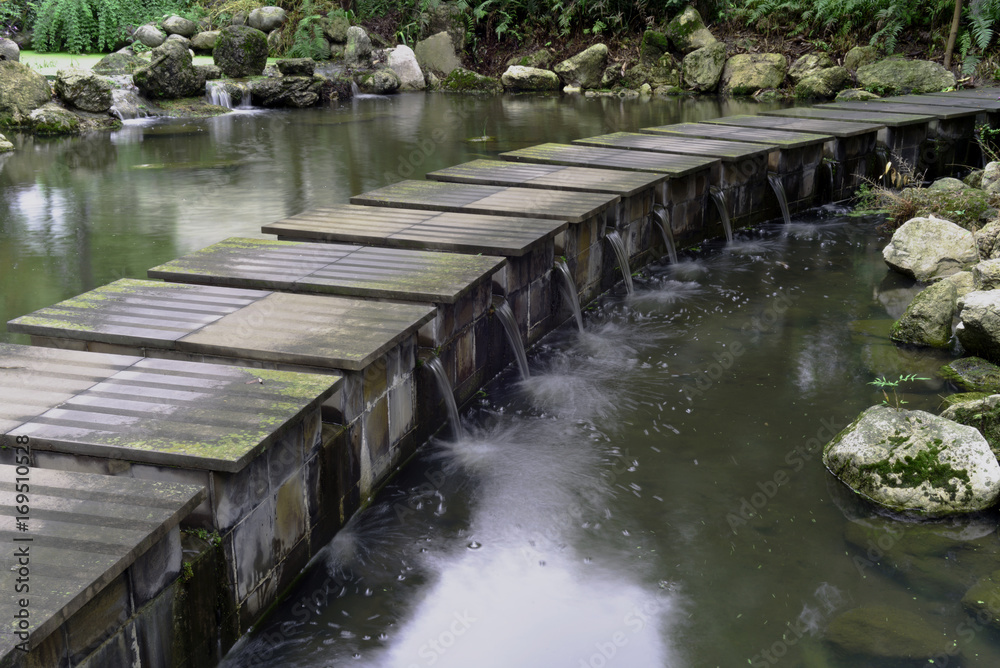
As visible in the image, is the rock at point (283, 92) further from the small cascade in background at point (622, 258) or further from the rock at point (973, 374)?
the rock at point (973, 374)

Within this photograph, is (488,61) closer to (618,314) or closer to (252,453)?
(618,314)

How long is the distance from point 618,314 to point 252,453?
4506 mm

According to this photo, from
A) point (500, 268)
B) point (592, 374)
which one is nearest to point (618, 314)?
point (592, 374)

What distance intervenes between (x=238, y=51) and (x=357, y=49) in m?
4.69

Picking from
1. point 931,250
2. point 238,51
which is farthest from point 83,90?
point 931,250

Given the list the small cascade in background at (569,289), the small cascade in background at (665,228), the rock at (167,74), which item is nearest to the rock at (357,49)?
the rock at (167,74)

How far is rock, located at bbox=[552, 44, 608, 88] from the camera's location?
25609 millimetres

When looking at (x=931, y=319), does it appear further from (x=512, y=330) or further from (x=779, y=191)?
(x=779, y=191)

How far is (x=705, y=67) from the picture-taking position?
23.9 meters

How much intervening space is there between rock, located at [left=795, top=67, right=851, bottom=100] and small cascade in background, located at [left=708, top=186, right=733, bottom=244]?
43.5 feet

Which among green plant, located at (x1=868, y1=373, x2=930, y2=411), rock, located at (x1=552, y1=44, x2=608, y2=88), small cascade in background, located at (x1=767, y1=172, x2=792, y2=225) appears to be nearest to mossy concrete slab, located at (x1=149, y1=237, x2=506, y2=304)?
green plant, located at (x1=868, y1=373, x2=930, y2=411)

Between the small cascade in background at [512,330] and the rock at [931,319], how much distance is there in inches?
110

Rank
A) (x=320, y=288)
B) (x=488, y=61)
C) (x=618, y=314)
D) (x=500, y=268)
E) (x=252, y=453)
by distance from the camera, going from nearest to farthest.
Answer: (x=252, y=453) → (x=320, y=288) → (x=500, y=268) → (x=618, y=314) → (x=488, y=61)

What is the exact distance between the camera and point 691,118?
18.8m
